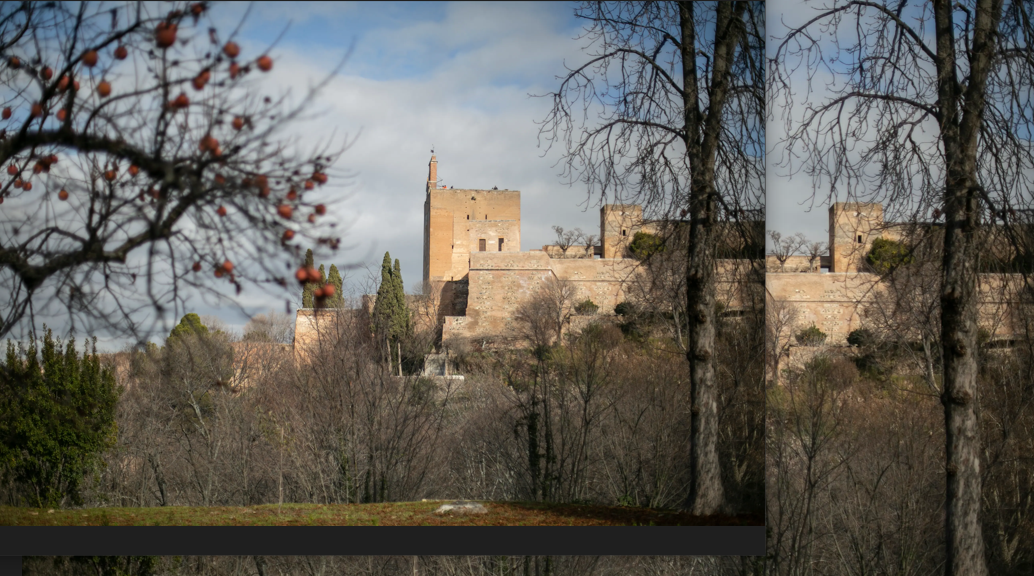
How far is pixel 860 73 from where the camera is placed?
3889mm

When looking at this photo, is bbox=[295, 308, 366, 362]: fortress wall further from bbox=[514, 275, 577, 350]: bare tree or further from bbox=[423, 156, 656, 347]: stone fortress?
bbox=[514, 275, 577, 350]: bare tree

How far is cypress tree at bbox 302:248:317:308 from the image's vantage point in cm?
295

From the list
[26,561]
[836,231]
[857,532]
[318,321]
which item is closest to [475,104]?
[318,321]

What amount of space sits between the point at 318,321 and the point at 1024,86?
3104 millimetres

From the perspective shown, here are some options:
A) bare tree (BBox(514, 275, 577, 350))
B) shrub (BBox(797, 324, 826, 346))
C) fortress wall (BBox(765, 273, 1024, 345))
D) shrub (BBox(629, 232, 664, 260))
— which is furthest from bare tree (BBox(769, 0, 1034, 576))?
shrub (BBox(797, 324, 826, 346))

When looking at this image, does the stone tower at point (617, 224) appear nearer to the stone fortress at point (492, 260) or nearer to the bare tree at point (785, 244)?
the stone fortress at point (492, 260)

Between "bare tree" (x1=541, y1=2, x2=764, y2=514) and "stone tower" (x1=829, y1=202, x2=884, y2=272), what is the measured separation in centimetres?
88

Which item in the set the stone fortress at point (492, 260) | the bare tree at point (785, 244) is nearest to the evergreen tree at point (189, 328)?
the stone fortress at point (492, 260)

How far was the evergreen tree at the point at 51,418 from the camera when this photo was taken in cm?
321

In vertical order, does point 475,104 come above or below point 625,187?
above

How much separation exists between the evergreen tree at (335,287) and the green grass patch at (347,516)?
2.54ft

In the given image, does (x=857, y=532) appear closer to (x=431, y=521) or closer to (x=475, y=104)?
(x=431, y=521)

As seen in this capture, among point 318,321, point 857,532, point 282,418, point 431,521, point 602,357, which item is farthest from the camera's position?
point 857,532

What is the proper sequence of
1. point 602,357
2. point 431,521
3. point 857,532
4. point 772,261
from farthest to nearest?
point 772,261 → point 857,532 → point 602,357 → point 431,521
